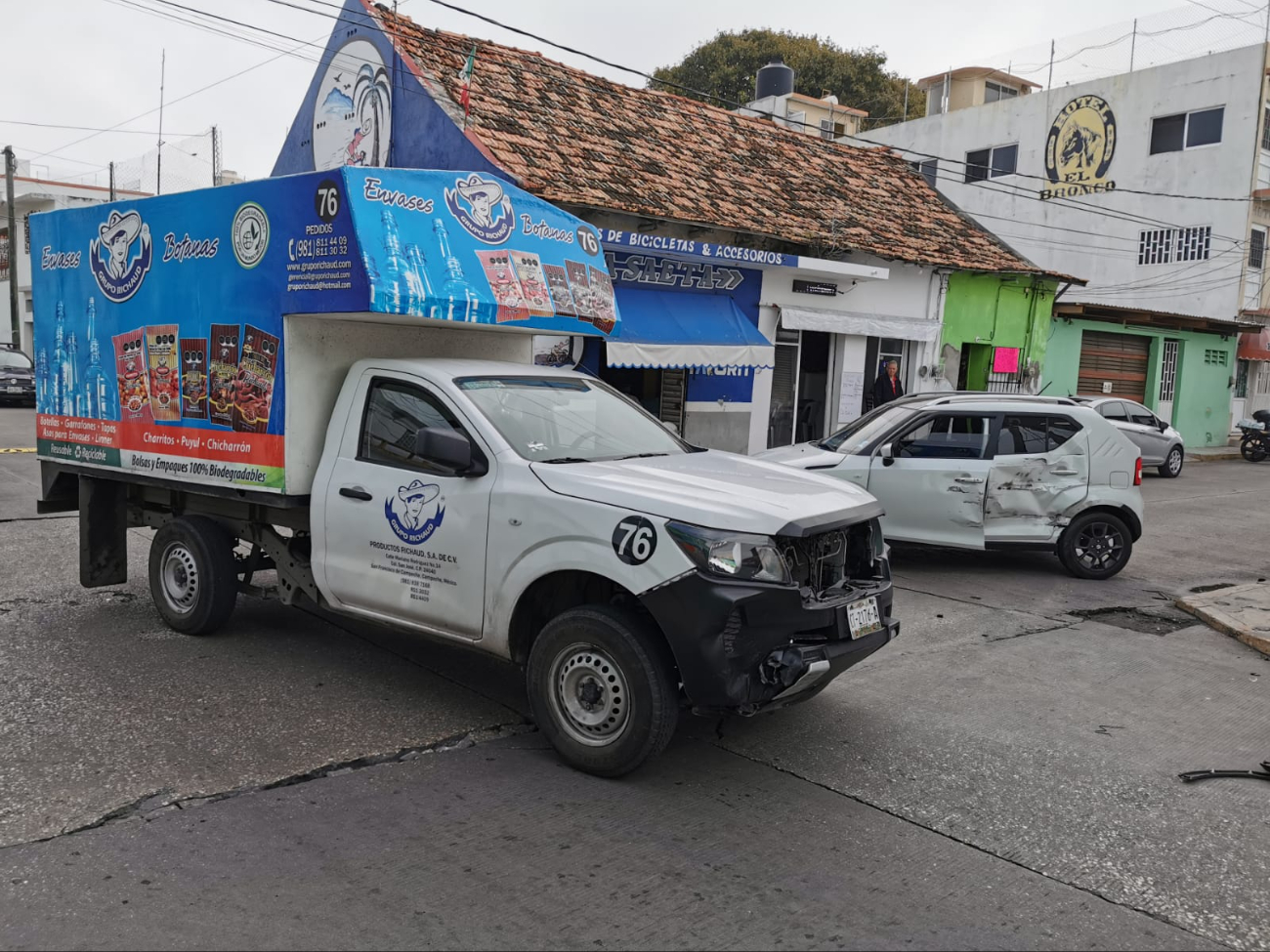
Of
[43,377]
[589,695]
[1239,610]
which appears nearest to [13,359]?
[43,377]

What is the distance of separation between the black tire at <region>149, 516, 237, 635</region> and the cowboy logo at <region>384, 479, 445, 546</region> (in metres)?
1.68

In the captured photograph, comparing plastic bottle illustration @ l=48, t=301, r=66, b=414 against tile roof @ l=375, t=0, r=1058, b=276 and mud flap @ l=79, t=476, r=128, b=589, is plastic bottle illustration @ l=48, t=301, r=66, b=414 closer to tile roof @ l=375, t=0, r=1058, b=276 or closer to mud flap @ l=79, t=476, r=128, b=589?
mud flap @ l=79, t=476, r=128, b=589

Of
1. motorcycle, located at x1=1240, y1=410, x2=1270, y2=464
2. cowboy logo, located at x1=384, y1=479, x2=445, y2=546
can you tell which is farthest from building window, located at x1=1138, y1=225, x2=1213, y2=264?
cowboy logo, located at x1=384, y1=479, x2=445, y2=546

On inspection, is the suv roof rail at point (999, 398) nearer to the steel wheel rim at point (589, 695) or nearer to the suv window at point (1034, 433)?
the suv window at point (1034, 433)

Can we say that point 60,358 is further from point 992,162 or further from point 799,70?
point 799,70

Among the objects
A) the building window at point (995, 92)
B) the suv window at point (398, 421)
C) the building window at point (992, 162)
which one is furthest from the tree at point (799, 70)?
the suv window at point (398, 421)

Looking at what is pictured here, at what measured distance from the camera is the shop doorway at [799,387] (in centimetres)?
1764

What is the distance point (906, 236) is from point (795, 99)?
18.9m

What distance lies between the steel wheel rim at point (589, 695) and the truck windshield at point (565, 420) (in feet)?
3.30

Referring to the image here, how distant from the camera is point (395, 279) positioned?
17.2 ft

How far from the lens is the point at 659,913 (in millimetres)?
3352

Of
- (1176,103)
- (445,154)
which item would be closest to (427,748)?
(445,154)

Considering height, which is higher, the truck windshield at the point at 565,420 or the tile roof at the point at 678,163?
the tile roof at the point at 678,163

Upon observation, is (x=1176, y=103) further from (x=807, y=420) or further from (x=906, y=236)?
(x=807, y=420)
